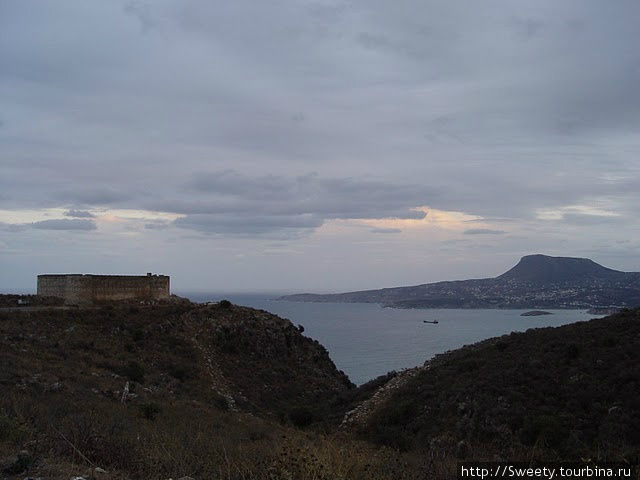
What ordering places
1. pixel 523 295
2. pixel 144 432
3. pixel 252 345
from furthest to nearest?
1. pixel 523 295
2. pixel 252 345
3. pixel 144 432

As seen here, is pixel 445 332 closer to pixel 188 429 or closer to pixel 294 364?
pixel 294 364

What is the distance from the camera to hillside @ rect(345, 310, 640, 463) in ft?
48.1

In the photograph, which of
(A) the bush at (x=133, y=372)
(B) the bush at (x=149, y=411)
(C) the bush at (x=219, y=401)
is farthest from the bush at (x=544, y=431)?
(A) the bush at (x=133, y=372)

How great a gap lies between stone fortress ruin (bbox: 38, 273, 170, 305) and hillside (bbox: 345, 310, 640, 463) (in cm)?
1998

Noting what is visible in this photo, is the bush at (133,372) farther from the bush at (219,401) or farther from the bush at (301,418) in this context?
the bush at (301,418)

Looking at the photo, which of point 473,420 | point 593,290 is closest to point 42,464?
point 473,420

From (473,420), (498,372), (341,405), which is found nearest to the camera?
(473,420)

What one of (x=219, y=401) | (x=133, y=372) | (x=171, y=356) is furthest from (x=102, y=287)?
(x=219, y=401)

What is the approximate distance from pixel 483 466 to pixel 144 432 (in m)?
6.14

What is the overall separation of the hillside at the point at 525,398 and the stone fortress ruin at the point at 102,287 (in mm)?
19984

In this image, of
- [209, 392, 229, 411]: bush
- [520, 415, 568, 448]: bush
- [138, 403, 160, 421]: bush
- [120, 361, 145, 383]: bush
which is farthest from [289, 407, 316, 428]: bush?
[520, 415, 568, 448]: bush

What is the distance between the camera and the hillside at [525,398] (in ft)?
48.1

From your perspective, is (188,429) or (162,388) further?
(162,388)

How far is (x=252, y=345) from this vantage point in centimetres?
3241
